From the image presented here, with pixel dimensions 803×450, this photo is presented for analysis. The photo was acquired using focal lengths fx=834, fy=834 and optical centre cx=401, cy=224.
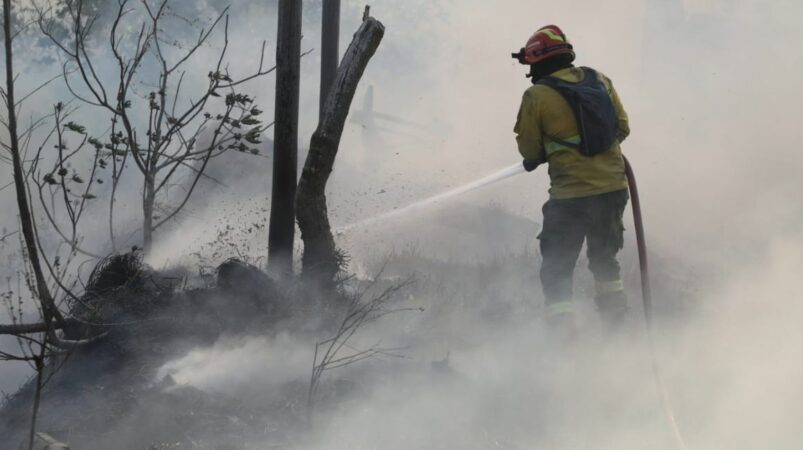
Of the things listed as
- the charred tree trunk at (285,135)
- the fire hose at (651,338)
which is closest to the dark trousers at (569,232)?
the fire hose at (651,338)

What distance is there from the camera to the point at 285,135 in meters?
6.59

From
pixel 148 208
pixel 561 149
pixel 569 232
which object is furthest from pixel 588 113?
pixel 148 208

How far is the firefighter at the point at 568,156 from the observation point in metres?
5.01

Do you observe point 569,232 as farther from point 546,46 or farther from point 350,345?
point 350,345

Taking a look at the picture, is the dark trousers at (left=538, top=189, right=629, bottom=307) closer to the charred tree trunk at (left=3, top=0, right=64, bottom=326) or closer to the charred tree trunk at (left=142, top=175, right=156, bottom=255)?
the charred tree trunk at (left=3, top=0, right=64, bottom=326)

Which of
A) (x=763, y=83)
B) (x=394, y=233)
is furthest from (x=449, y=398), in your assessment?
(x=763, y=83)

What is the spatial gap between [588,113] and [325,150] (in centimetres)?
204

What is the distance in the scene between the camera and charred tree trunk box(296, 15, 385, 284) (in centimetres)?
615

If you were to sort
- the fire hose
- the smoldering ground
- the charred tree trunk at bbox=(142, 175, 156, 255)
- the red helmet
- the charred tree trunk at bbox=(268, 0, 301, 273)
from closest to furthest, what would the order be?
the fire hose < the smoldering ground < the red helmet < the charred tree trunk at bbox=(268, 0, 301, 273) < the charred tree trunk at bbox=(142, 175, 156, 255)

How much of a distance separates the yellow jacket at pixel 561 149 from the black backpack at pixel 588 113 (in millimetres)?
33

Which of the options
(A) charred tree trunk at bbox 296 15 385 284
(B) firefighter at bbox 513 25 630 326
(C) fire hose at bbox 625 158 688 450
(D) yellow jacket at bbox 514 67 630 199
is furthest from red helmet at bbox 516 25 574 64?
(A) charred tree trunk at bbox 296 15 385 284

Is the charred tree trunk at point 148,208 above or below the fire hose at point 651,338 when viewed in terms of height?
above

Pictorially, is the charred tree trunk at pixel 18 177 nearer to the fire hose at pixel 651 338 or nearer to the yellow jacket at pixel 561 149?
the yellow jacket at pixel 561 149

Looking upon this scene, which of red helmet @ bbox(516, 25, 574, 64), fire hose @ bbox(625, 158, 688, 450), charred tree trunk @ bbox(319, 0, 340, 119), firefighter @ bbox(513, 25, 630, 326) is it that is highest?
charred tree trunk @ bbox(319, 0, 340, 119)
